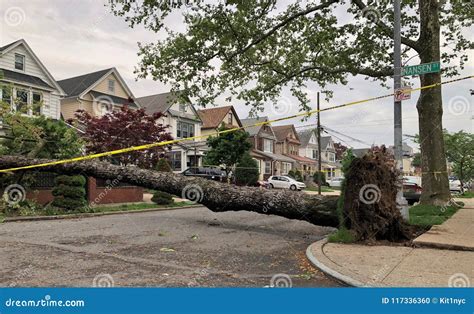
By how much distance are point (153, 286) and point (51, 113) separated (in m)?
25.3

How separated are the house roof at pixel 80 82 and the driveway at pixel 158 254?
73.1 feet

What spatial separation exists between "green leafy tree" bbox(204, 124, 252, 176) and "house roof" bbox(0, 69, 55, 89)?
1334cm

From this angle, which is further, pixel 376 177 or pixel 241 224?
pixel 241 224

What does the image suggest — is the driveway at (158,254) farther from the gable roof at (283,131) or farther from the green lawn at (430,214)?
the gable roof at (283,131)

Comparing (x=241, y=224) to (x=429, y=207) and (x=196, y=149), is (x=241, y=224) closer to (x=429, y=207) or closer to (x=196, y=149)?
(x=429, y=207)

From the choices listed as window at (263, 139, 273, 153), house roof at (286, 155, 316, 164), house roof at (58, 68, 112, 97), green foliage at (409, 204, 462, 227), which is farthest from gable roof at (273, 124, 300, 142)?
green foliage at (409, 204, 462, 227)

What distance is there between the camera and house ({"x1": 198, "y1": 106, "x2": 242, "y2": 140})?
45.2 metres

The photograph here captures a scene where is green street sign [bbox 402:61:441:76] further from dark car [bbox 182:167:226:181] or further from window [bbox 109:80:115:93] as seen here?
window [bbox 109:80:115:93]

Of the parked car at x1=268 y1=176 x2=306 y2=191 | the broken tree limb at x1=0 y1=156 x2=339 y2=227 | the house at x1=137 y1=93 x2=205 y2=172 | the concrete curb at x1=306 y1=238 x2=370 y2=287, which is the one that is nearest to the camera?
the concrete curb at x1=306 y1=238 x2=370 y2=287

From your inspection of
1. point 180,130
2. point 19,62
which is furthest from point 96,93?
point 180,130

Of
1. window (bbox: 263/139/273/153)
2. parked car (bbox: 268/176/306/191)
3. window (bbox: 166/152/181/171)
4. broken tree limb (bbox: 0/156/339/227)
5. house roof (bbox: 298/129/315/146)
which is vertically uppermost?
house roof (bbox: 298/129/315/146)

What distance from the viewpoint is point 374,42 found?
16.0m

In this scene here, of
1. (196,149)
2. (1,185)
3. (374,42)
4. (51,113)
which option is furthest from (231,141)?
(1,185)

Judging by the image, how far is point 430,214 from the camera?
441 inches
